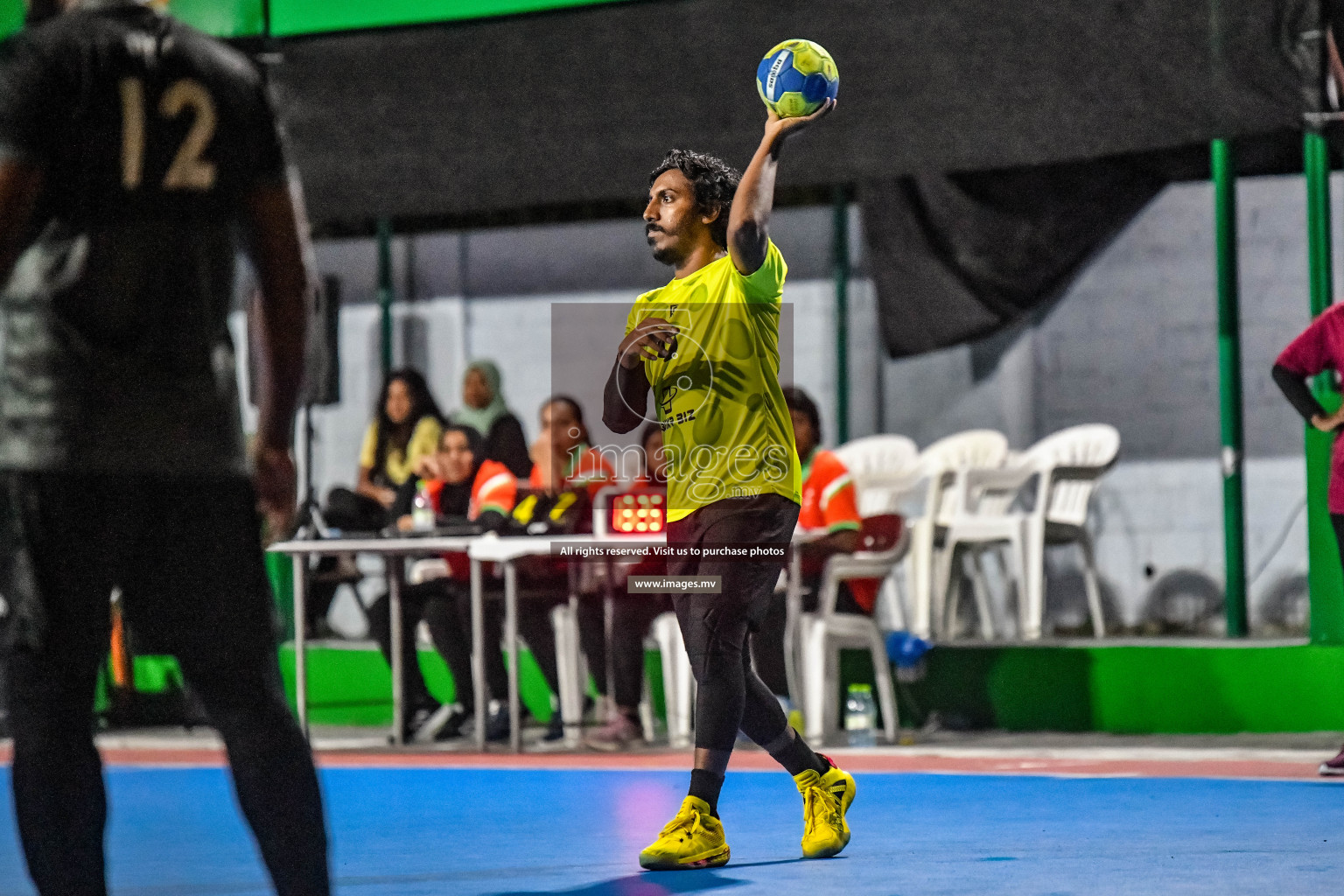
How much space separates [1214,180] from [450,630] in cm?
→ 413

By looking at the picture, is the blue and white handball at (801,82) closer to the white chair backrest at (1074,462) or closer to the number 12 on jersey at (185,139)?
the number 12 on jersey at (185,139)

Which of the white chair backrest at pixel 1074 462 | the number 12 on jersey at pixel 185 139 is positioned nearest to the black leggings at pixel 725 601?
the number 12 on jersey at pixel 185 139

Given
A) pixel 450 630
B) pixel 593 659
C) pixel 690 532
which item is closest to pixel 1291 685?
pixel 593 659

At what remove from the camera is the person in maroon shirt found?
6691 millimetres

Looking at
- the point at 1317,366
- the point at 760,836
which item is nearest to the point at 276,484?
the point at 760,836

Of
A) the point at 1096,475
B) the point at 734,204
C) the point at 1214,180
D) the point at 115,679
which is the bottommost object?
the point at 115,679

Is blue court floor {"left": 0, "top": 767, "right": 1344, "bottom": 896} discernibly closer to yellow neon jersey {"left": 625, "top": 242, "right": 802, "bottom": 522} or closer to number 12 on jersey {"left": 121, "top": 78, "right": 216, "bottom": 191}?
yellow neon jersey {"left": 625, "top": 242, "right": 802, "bottom": 522}

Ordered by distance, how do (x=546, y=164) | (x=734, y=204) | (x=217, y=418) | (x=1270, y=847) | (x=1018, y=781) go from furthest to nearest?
(x=546, y=164)
(x=1018, y=781)
(x=1270, y=847)
(x=734, y=204)
(x=217, y=418)

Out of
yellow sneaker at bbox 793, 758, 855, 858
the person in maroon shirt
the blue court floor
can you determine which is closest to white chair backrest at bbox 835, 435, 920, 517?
the person in maroon shirt

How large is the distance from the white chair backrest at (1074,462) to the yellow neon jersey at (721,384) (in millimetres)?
5319

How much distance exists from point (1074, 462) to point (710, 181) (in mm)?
5684

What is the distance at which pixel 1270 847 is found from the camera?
4.77 meters

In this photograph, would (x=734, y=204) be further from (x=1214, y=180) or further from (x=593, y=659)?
(x=1214, y=180)

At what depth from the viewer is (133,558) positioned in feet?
8.91
